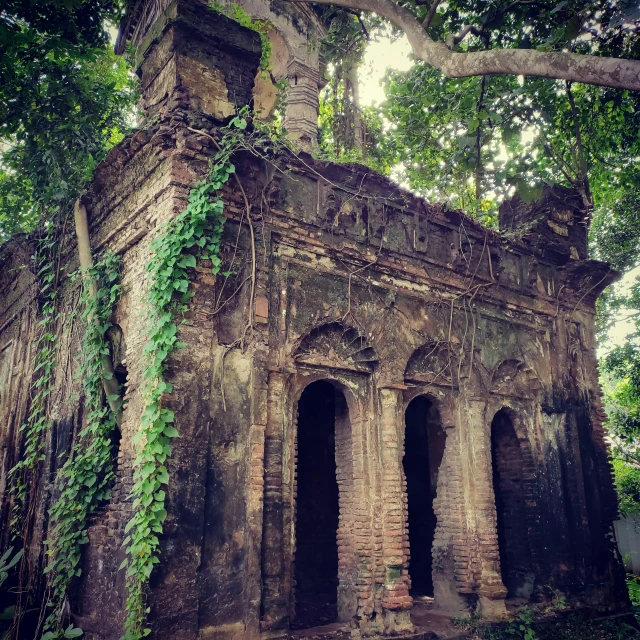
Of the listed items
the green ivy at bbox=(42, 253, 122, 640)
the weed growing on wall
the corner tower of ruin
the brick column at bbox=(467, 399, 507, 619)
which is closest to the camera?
the green ivy at bbox=(42, 253, 122, 640)

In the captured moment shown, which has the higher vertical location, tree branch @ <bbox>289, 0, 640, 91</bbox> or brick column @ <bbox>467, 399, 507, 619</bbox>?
tree branch @ <bbox>289, 0, 640, 91</bbox>

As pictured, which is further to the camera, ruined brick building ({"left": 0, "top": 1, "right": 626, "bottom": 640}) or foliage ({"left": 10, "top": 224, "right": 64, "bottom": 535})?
foliage ({"left": 10, "top": 224, "right": 64, "bottom": 535})

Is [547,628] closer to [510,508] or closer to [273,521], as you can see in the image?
[510,508]

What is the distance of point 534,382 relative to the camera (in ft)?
31.6

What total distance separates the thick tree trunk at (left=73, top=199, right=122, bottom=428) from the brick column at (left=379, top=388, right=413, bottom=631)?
3.13m

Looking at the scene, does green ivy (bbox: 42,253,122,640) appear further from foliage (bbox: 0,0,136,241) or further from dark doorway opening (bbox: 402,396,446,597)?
dark doorway opening (bbox: 402,396,446,597)

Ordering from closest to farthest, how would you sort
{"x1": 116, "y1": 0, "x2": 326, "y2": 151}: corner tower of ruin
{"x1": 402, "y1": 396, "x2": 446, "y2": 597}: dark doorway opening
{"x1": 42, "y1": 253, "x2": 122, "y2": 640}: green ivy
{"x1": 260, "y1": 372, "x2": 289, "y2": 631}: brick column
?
{"x1": 260, "y1": 372, "x2": 289, "y2": 631}: brick column → {"x1": 42, "y1": 253, "x2": 122, "y2": 640}: green ivy → {"x1": 402, "y1": 396, "x2": 446, "y2": 597}: dark doorway opening → {"x1": 116, "y1": 0, "x2": 326, "y2": 151}: corner tower of ruin

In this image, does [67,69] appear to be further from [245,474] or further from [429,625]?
[429,625]

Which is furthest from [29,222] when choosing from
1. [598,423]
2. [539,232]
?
[598,423]

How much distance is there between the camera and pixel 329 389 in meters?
10.1

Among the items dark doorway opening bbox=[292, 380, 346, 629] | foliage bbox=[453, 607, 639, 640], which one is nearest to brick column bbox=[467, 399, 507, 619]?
foliage bbox=[453, 607, 639, 640]

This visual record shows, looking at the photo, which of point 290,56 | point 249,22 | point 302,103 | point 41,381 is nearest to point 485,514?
point 41,381

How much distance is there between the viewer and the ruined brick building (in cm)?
599

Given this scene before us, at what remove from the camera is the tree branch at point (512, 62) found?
4461 mm
